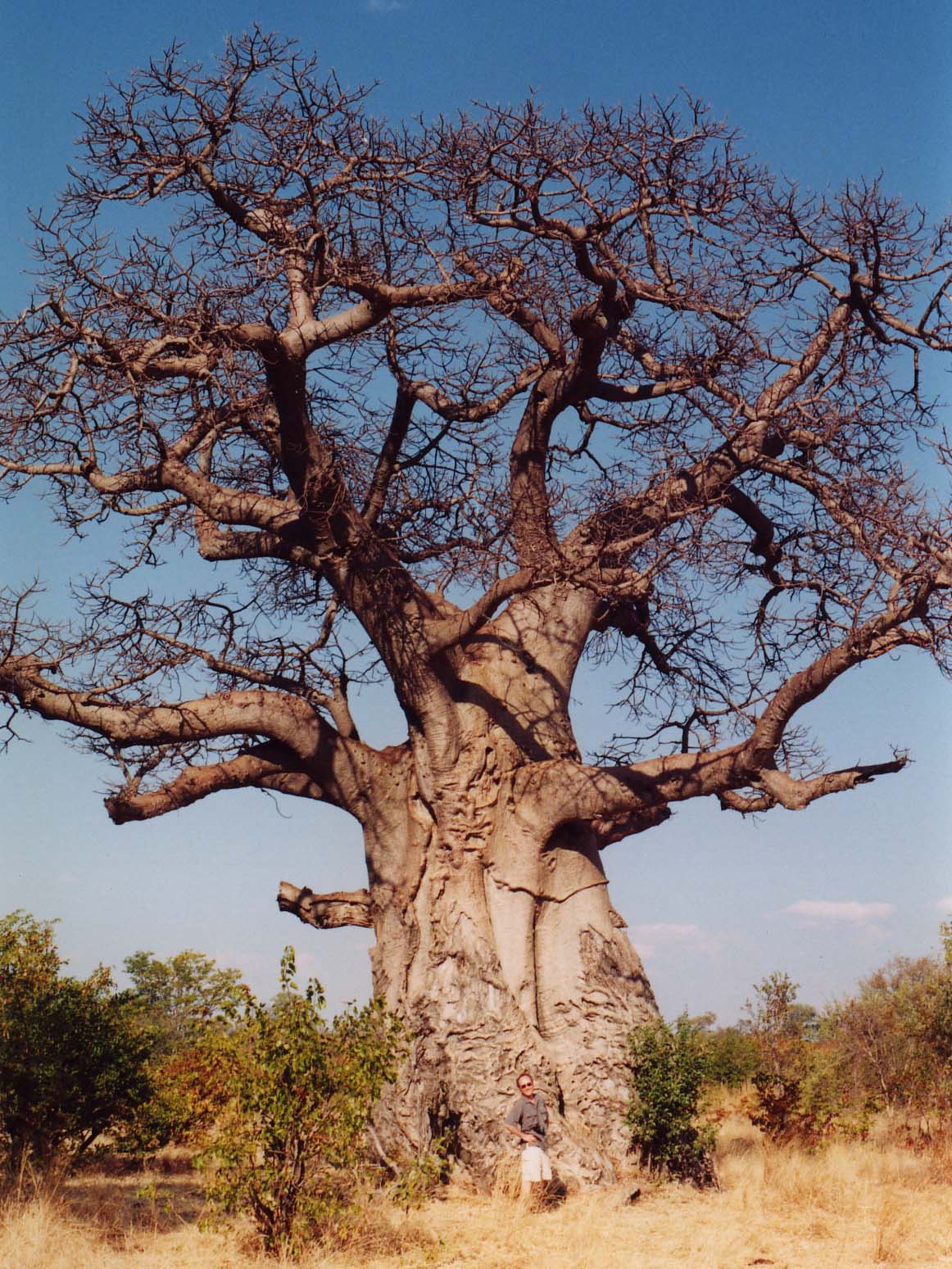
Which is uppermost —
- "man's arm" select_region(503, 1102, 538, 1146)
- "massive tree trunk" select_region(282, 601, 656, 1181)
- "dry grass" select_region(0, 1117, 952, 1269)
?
"massive tree trunk" select_region(282, 601, 656, 1181)

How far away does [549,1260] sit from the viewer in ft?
18.9

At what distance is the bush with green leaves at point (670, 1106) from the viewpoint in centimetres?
763

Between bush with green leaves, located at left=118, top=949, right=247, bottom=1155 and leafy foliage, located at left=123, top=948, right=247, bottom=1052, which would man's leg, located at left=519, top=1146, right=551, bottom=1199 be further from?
leafy foliage, located at left=123, top=948, right=247, bottom=1052

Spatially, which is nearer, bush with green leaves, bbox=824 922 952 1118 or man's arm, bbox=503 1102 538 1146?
man's arm, bbox=503 1102 538 1146

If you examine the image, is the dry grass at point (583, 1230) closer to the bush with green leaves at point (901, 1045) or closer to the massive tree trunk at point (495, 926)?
the massive tree trunk at point (495, 926)

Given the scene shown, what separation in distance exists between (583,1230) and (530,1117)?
0.91 metres

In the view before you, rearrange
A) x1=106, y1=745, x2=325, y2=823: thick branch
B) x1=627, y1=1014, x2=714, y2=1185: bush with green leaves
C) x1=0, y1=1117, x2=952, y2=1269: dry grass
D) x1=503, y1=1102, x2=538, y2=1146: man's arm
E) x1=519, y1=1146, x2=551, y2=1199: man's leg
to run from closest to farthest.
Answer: x1=0, y1=1117, x2=952, y2=1269: dry grass
x1=519, y1=1146, x2=551, y2=1199: man's leg
x1=503, y1=1102, x2=538, y2=1146: man's arm
x1=627, y1=1014, x2=714, y2=1185: bush with green leaves
x1=106, y1=745, x2=325, y2=823: thick branch

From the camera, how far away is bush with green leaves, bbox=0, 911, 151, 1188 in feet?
26.5

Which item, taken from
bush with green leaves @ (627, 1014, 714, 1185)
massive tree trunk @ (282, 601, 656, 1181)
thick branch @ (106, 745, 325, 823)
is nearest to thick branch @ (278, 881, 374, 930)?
massive tree trunk @ (282, 601, 656, 1181)

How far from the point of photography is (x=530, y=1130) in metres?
7.14

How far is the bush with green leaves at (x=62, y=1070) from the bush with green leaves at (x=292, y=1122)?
2434 mm

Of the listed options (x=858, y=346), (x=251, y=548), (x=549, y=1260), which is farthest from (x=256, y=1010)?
(x=858, y=346)

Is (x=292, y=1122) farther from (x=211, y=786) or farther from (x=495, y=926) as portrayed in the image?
(x=211, y=786)

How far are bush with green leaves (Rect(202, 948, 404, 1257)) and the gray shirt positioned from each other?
1314mm
